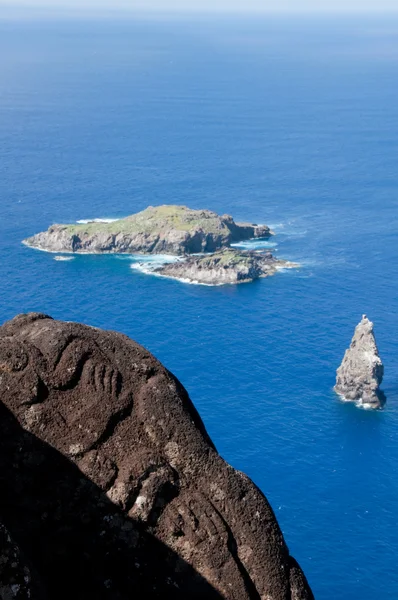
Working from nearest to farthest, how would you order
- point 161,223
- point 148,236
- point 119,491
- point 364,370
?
point 119,491 < point 364,370 < point 148,236 < point 161,223

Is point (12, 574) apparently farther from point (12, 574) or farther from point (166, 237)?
point (166, 237)

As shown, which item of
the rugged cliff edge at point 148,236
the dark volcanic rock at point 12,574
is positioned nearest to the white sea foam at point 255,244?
the rugged cliff edge at point 148,236

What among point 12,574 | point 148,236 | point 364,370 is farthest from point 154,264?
point 12,574

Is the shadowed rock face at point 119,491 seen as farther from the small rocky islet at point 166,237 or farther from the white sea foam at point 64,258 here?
the white sea foam at point 64,258

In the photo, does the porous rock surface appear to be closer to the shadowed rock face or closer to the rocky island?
the shadowed rock face

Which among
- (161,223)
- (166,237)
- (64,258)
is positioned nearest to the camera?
(64,258)

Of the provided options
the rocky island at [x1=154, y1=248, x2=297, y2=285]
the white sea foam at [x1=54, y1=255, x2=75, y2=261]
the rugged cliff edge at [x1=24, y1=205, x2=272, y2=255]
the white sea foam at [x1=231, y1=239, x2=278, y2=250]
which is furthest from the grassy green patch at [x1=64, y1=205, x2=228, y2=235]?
the rocky island at [x1=154, y1=248, x2=297, y2=285]
